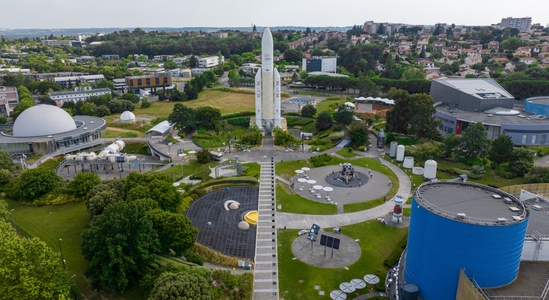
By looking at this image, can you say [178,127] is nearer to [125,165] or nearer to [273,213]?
[125,165]

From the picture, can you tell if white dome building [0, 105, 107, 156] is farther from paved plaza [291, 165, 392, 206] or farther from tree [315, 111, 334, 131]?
tree [315, 111, 334, 131]

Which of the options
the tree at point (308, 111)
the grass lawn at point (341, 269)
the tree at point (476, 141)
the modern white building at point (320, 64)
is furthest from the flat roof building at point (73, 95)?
the tree at point (476, 141)

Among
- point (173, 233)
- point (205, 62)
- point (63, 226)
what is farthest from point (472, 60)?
point (63, 226)

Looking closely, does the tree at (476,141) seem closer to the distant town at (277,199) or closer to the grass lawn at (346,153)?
the distant town at (277,199)

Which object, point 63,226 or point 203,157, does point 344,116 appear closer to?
point 203,157

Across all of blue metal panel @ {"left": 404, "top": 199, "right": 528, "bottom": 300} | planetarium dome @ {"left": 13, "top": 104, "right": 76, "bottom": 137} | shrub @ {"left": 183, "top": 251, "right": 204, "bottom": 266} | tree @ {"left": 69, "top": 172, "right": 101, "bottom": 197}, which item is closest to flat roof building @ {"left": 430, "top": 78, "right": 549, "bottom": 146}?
blue metal panel @ {"left": 404, "top": 199, "right": 528, "bottom": 300}
